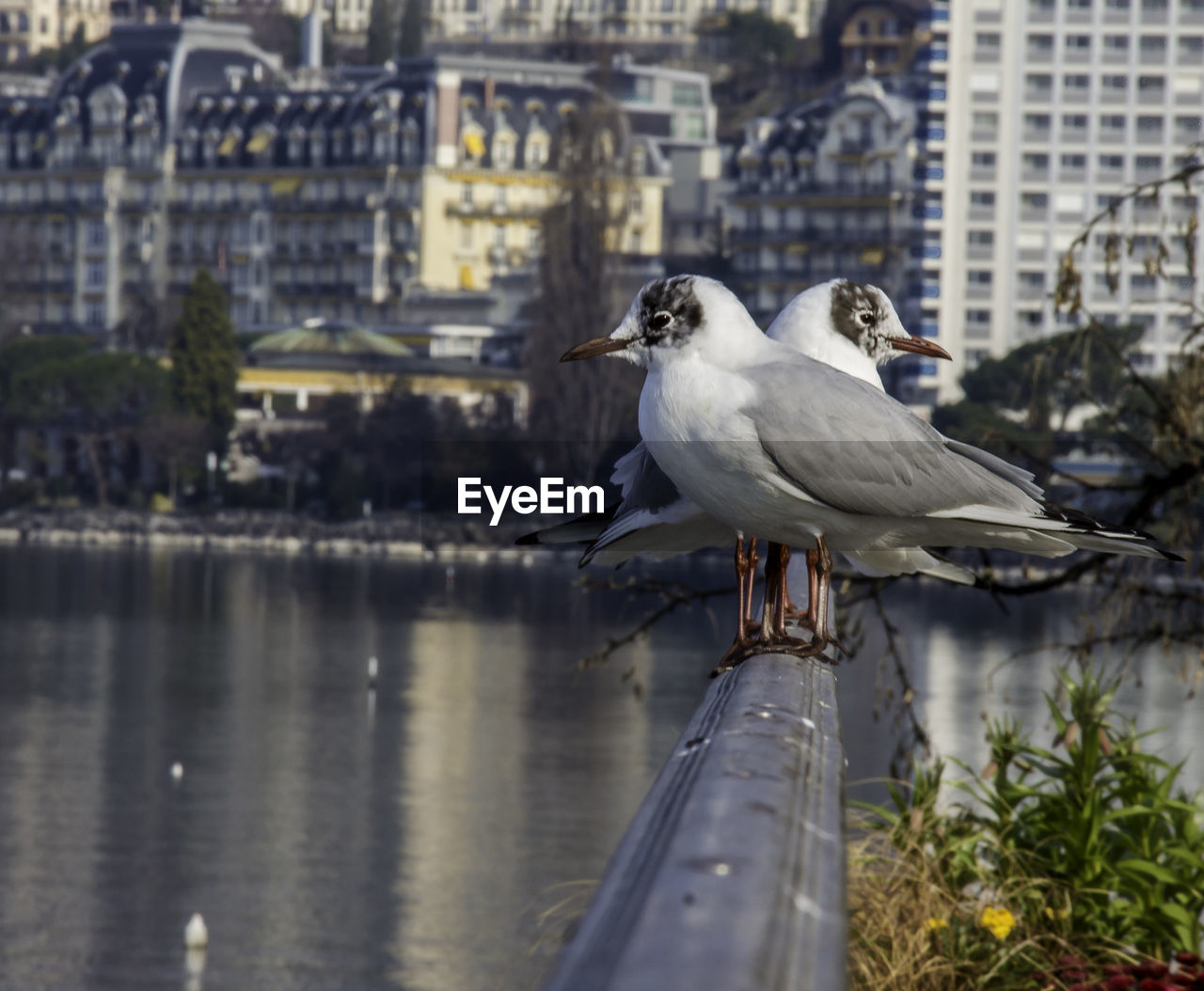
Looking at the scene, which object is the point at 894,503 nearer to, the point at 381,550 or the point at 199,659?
the point at 199,659

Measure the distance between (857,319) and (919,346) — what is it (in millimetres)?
89

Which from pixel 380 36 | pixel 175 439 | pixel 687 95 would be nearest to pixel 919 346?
pixel 175 439

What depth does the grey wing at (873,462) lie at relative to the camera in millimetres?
2404

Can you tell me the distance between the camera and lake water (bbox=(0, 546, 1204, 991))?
2731cm

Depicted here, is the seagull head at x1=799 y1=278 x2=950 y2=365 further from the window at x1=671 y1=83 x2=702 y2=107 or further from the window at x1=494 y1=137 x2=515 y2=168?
the window at x1=671 y1=83 x2=702 y2=107

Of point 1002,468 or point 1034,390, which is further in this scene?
point 1034,390

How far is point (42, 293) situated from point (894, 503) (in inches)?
3880

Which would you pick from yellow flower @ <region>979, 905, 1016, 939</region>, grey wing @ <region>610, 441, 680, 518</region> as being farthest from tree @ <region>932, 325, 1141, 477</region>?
grey wing @ <region>610, 441, 680, 518</region>

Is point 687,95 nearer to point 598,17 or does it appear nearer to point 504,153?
point 504,153

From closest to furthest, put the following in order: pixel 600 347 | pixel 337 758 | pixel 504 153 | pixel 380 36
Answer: pixel 600 347
pixel 337 758
pixel 504 153
pixel 380 36

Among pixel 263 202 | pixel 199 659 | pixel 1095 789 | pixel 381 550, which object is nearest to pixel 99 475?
pixel 381 550

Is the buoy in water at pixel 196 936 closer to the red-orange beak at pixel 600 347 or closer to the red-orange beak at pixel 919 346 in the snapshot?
the red-orange beak at pixel 919 346

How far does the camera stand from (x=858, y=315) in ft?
9.29

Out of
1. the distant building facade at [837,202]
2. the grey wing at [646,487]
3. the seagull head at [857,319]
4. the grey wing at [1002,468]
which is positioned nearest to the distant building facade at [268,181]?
the distant building facade at [837,202]
